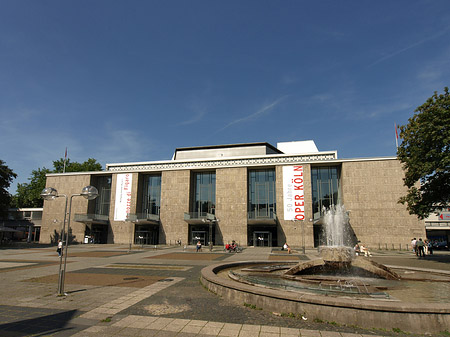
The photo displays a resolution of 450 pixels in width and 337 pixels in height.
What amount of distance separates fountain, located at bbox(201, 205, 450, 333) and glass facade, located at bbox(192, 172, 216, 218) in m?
Answer: 33.9

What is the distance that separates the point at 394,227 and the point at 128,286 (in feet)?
130

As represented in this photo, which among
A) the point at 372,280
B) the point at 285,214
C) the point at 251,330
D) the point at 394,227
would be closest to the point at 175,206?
the point at 285,214

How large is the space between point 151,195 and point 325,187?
2990 cm

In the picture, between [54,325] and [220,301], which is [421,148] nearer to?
[220,301]

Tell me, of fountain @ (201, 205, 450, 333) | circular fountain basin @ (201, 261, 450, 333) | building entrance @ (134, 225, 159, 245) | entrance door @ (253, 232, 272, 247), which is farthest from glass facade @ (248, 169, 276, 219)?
circular fountain basin @ (201, 261, 450, 333)

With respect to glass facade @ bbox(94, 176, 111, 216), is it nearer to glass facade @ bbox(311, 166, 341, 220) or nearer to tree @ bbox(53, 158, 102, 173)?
tree @ bbox(53, 158, 102, 173)

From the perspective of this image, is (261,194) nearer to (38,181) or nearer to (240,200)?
(240,200)

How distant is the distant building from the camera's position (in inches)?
1599

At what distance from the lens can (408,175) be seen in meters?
21.3

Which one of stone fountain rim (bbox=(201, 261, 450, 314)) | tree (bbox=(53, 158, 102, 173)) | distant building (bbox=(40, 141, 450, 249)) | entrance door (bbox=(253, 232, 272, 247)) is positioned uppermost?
tree (bbox=(53, 158, 102, 173))

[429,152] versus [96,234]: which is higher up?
[429,152]

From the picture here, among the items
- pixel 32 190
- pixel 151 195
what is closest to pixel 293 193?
pixel 151 195

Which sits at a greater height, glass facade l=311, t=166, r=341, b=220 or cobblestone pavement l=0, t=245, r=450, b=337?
glass facade l=311, t=166, r=341, b=220

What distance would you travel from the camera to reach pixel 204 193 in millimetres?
49062
